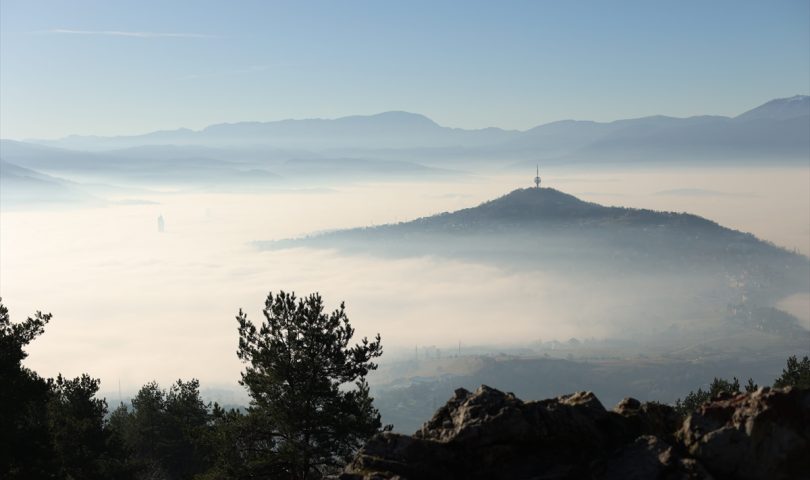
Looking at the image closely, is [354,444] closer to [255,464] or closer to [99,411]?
[255,464]

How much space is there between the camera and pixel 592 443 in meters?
24.3

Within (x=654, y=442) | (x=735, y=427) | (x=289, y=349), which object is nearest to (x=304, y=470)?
(x=289, y=349)

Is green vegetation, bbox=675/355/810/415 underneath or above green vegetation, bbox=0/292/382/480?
underneath

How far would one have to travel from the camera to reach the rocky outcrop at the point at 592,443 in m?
22.2

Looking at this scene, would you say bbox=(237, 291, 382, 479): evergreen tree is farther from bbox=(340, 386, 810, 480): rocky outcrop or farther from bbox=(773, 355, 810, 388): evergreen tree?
bbox=(773, 355, 810, 388): evergreen tree

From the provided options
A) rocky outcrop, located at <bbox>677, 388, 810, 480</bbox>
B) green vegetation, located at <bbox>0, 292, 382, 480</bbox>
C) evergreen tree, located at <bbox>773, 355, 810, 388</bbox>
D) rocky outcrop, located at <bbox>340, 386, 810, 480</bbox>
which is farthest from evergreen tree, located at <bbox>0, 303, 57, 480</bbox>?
evergreen tree, located at <bbox>773, 355, 810, 388</bbox>

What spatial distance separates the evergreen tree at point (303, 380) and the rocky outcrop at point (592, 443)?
13.0 metres

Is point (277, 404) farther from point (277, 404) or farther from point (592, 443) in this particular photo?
point (592, 443)

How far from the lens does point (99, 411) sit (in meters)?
50.8

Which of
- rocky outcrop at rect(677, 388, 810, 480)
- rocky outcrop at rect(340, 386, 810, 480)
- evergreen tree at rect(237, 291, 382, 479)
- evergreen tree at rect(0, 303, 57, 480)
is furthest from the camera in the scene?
evergreen tree at rect(237, 291, 382, 479)

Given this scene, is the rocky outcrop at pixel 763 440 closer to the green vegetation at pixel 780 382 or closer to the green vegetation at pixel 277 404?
the green vegetation at pixel 277 404

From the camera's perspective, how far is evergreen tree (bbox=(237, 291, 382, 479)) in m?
36.9

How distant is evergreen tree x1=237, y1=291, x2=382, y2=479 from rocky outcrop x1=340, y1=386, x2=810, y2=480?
1301 cm

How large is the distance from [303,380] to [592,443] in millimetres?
17206
